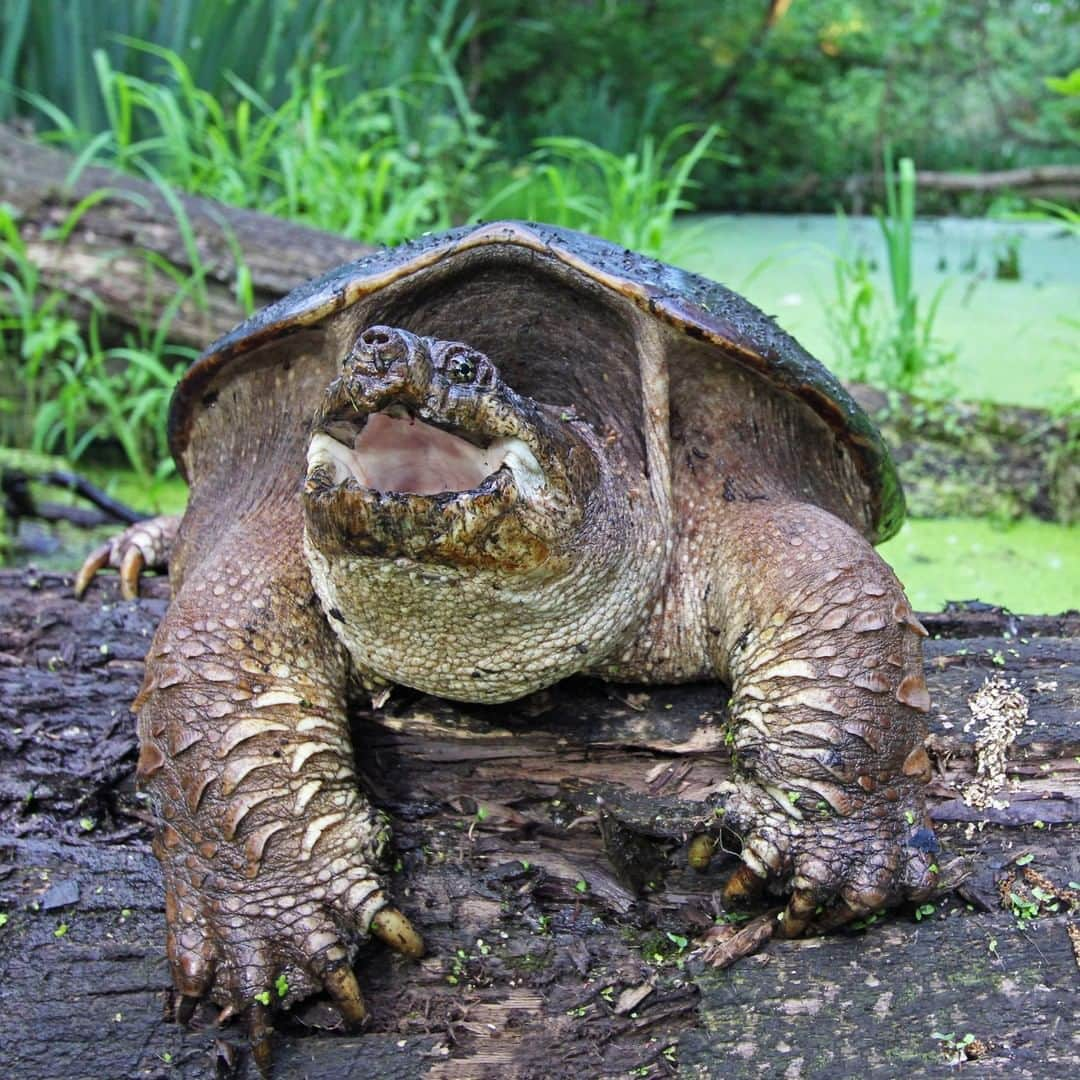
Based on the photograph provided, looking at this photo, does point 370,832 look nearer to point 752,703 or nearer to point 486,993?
Answer: point 486,993

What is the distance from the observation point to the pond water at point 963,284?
563cm

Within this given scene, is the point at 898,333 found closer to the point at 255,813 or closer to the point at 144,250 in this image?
the point at 144,250

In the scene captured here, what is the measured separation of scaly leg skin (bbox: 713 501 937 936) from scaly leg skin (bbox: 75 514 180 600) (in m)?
1.61

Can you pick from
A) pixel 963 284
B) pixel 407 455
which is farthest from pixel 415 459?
pixel 963 284

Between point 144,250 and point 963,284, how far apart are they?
17.2ft

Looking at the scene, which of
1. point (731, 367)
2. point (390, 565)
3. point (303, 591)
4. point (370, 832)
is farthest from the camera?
point (731, 367)

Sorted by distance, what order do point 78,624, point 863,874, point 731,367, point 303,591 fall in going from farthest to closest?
point 78,624 < point 731,367 < point 303,591 < point 863,874

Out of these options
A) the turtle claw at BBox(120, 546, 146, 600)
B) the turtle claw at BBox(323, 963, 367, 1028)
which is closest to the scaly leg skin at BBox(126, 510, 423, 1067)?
the turtle claw at BBox(323, 963, 367, 1028)

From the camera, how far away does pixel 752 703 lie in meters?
1.74

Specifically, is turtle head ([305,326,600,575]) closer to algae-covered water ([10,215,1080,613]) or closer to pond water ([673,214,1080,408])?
algae-covered water ([10,215,1080,613])

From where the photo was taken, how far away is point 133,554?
277 centimetres

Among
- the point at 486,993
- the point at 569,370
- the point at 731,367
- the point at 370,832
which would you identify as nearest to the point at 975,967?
the point at 486,993

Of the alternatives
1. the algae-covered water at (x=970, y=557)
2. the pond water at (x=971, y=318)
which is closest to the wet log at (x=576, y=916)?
the pond water at (x=971, y=318)

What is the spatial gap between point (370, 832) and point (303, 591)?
417 millimetres
